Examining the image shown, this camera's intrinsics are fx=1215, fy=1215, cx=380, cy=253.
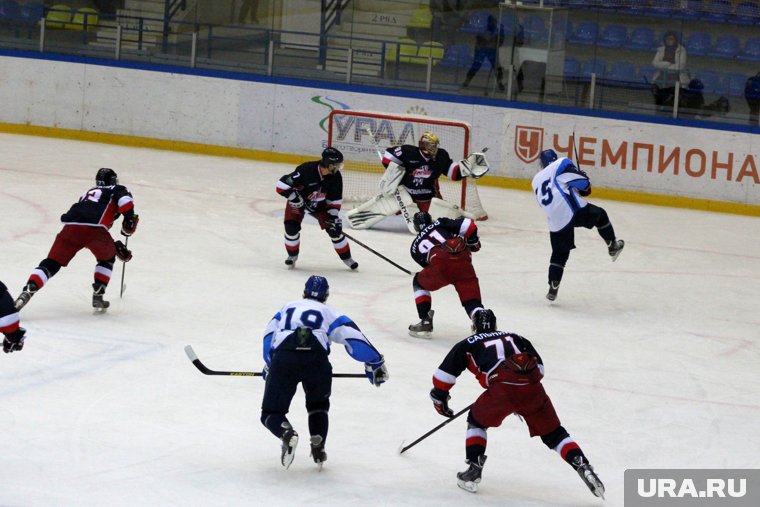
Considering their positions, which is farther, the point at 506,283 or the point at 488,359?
the point at 506,283

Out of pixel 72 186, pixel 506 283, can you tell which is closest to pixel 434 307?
pixel 506 283

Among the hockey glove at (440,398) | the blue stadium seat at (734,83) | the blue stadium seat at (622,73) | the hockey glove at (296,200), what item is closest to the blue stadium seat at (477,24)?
the blue stadium seat at (622,73)

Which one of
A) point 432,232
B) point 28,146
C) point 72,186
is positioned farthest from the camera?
point 28,146

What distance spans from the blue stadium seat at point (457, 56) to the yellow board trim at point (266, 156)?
1.41m

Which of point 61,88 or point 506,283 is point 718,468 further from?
point 61,88

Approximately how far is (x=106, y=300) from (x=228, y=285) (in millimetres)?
1045

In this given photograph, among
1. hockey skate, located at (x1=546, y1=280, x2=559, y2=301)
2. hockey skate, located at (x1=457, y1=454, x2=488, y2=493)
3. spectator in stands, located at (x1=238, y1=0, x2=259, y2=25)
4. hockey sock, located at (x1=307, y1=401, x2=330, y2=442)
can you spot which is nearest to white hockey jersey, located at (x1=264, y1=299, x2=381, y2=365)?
hockey sock, located at (x1=307, y1=401, x2=330, y2=442)

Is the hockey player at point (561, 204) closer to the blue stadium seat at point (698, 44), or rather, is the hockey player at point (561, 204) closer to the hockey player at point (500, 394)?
the hockey player at point (500, 394)

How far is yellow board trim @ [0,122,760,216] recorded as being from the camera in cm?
1380

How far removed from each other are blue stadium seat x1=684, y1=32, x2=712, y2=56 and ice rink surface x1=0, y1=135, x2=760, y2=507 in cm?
222

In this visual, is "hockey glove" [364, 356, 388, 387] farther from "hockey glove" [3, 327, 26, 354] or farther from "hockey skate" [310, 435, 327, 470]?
"hockey glove" [3, 327, 26, 354]

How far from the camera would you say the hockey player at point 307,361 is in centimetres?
539

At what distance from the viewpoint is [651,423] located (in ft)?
21.9

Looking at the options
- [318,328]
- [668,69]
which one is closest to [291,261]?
[318,328]
